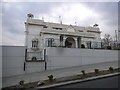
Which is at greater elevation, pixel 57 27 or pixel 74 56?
pixel 57 27

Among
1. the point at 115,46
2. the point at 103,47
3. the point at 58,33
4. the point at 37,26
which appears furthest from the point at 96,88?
the point at 37,26

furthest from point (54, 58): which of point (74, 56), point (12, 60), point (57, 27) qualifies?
point (57, 27)

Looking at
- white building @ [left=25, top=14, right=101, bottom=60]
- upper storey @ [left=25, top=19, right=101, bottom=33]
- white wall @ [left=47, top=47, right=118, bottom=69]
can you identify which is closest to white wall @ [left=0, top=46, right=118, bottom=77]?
white wall @ [left=47, top=47, right=118, bottom=69]

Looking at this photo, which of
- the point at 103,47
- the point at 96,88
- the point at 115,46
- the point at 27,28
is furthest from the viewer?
the point at 27,28

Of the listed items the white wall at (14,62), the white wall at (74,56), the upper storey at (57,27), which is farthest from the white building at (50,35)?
the white wall at (14,62)

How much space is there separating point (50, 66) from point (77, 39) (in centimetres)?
1289

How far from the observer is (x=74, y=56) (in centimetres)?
1301

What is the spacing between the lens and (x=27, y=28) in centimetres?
2536

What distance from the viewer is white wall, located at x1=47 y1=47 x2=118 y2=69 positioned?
12195mm

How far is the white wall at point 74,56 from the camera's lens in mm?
12195

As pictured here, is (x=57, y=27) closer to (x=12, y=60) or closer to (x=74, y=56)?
(x=74, y=56)

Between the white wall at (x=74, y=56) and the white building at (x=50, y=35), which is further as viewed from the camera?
the white building at (x=50, y=35)

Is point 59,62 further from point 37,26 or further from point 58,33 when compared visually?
point 37,26

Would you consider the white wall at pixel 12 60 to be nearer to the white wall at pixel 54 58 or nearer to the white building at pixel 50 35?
the white wall at pixel 54 58
